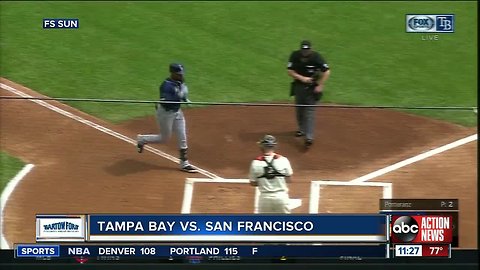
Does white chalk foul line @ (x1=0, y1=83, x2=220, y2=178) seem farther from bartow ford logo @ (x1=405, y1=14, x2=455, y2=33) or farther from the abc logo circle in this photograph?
bartow ford logo @ (x1=405, y1=14, x2=455, y2=33)

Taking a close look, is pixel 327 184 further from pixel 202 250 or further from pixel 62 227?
pixel 62 227

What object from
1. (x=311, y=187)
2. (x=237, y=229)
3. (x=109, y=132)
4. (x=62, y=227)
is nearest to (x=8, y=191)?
(x=109, y=132)

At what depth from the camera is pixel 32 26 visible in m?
9.19

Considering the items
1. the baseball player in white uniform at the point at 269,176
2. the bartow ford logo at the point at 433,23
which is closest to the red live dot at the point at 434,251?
the baseball player in white uniform at the point at 269,176

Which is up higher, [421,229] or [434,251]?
[421,229]

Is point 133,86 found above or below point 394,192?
above

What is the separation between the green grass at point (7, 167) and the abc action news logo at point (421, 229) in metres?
4.57

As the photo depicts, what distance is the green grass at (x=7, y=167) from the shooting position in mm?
8953

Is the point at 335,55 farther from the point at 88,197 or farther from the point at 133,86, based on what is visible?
the point at 88,197

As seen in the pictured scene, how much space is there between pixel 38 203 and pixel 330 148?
12.0 feet

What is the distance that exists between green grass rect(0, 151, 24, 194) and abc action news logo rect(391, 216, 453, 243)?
4.57 metres

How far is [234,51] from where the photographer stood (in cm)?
1308

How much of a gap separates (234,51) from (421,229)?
256 inches

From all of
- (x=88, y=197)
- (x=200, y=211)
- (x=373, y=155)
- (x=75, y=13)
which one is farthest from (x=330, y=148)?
(x=75, y=13)
